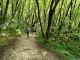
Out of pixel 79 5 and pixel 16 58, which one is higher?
pixel 79 5

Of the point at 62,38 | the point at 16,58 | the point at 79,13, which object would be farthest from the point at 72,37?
the point at 16,58

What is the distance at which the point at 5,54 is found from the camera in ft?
49.0

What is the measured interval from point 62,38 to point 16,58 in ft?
37.4

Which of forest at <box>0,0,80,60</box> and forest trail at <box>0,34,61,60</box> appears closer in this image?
forest trail at <box>0,34,61,60</box>

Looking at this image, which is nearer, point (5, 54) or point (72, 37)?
point (5, 54)

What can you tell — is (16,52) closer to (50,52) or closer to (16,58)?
(16,58)

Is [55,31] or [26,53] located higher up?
[26,53]

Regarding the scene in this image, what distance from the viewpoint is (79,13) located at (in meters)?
32.5

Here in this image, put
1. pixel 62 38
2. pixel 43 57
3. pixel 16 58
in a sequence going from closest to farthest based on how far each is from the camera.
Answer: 1. pixel 16 58
2. pixel 43 57
3. pixel 62 38

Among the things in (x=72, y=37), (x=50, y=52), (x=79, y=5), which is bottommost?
(x=72, y=37)

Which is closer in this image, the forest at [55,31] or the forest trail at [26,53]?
the forest trail at [26,53]

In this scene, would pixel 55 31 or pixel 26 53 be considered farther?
pixel 55 31

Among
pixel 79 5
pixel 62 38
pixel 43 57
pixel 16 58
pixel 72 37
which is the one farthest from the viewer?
pixel 79 5

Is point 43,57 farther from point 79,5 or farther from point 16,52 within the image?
point 79,5
